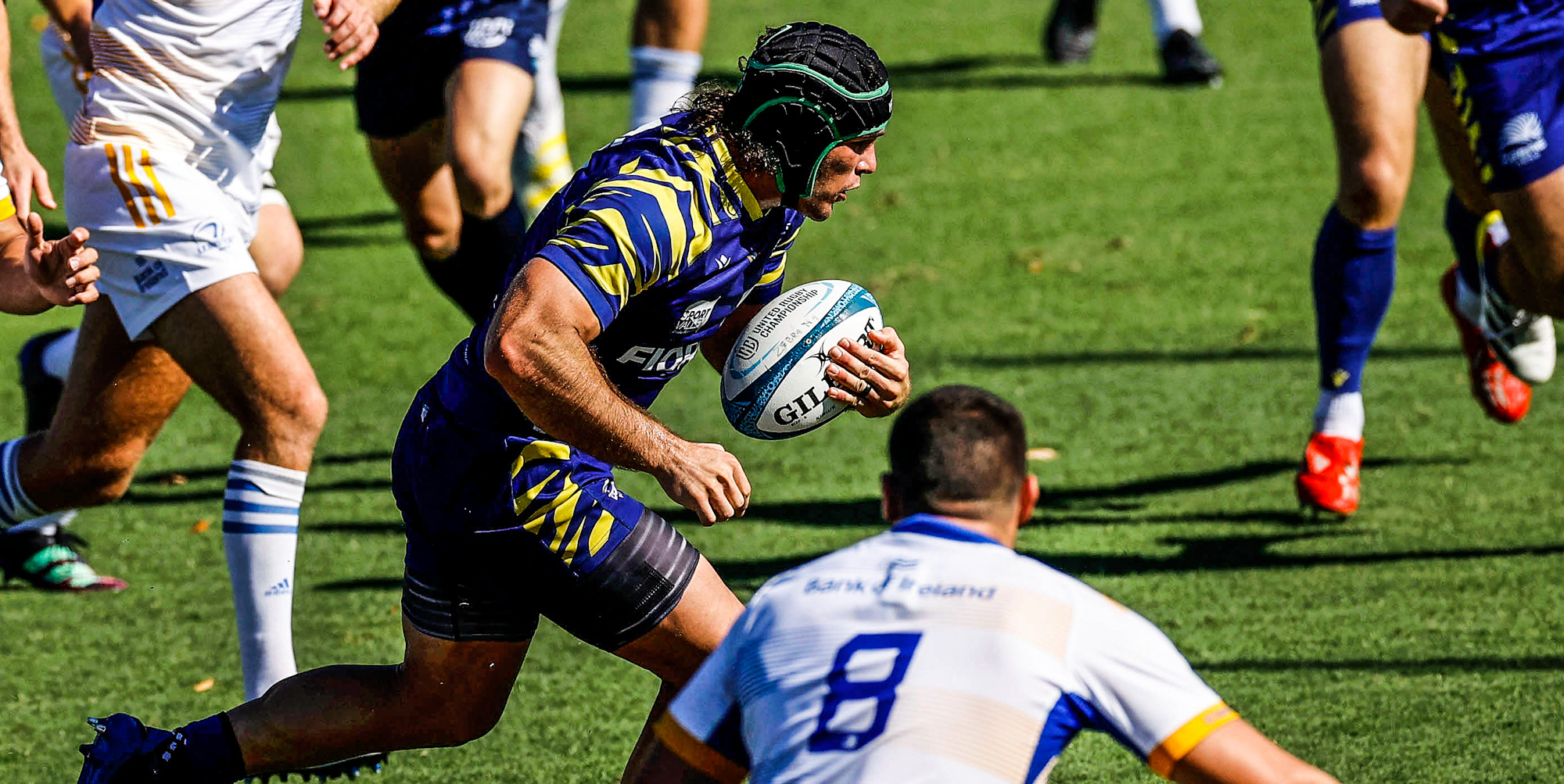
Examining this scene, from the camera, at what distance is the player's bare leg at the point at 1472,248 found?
5516mm

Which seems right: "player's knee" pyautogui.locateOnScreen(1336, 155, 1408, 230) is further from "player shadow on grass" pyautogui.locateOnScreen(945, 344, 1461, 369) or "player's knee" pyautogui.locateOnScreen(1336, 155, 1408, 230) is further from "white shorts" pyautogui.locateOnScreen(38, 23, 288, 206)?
"white shorts" pyautogui.locateOnScreen(38, 23, 288, 206)

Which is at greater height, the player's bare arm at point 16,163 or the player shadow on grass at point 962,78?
the player's bare arm at point 16,163

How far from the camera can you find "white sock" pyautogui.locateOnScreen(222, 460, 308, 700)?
13.3 feet

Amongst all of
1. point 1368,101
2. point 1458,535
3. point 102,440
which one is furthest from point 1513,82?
point 102,440

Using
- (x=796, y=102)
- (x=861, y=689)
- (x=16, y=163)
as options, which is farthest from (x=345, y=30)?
(x=861, y=689)

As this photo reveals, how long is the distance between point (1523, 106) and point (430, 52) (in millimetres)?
3362

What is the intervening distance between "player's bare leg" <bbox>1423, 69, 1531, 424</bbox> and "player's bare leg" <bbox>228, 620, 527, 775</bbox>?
11.3 ft

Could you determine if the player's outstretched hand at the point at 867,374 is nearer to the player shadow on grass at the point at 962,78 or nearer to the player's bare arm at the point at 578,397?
the player's bare arm at the point at 578,397

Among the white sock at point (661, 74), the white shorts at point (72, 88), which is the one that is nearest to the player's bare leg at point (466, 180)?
the white shorts at point (72, 88)

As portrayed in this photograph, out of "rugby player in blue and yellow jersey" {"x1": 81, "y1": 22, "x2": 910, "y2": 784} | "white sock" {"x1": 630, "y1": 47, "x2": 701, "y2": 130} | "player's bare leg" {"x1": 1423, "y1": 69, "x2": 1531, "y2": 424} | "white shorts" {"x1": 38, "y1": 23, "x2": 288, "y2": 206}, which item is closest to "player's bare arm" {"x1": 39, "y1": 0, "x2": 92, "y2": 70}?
"white shorts" {"x1": 38, "y1": 23, "x2": 288, "y2": 206}

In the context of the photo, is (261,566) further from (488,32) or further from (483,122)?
(488,32)

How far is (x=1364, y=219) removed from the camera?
529cm

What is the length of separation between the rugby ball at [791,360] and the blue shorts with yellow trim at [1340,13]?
2271mm

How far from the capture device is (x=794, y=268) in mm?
8016
